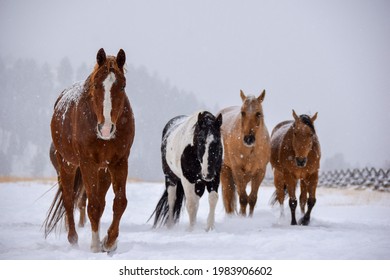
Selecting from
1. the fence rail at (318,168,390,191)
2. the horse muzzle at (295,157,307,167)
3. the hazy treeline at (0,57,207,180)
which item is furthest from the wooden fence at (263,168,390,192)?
the hazy treeline at (0,57,207,180)

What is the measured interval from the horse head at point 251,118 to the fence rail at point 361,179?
5324 mm

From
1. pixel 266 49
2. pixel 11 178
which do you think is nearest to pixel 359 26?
pixel 266 49

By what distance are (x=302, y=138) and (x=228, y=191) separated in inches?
90.5

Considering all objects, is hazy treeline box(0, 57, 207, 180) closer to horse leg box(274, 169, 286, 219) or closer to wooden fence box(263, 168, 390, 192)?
horse leg box(274, 169, 286, 219)

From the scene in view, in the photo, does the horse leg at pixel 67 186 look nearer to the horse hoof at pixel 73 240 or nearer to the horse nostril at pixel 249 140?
the horse hoof at pixel 73 240

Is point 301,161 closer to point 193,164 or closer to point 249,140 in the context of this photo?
point 249,140

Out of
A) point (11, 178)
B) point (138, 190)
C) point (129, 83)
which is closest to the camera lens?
point (11, 178)

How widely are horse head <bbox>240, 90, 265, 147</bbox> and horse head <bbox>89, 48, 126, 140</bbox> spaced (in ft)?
10.9

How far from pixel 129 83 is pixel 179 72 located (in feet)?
34.3

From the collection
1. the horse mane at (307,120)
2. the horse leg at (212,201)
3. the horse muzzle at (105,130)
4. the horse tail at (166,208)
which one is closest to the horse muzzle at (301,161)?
the horse mane at (307,120)

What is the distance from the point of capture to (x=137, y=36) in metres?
9.98

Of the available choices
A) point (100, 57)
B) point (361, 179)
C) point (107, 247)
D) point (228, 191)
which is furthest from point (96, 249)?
point (361, 179)

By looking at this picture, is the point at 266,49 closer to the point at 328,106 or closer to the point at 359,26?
the point at 328,106

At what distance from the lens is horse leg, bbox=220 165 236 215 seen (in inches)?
360
